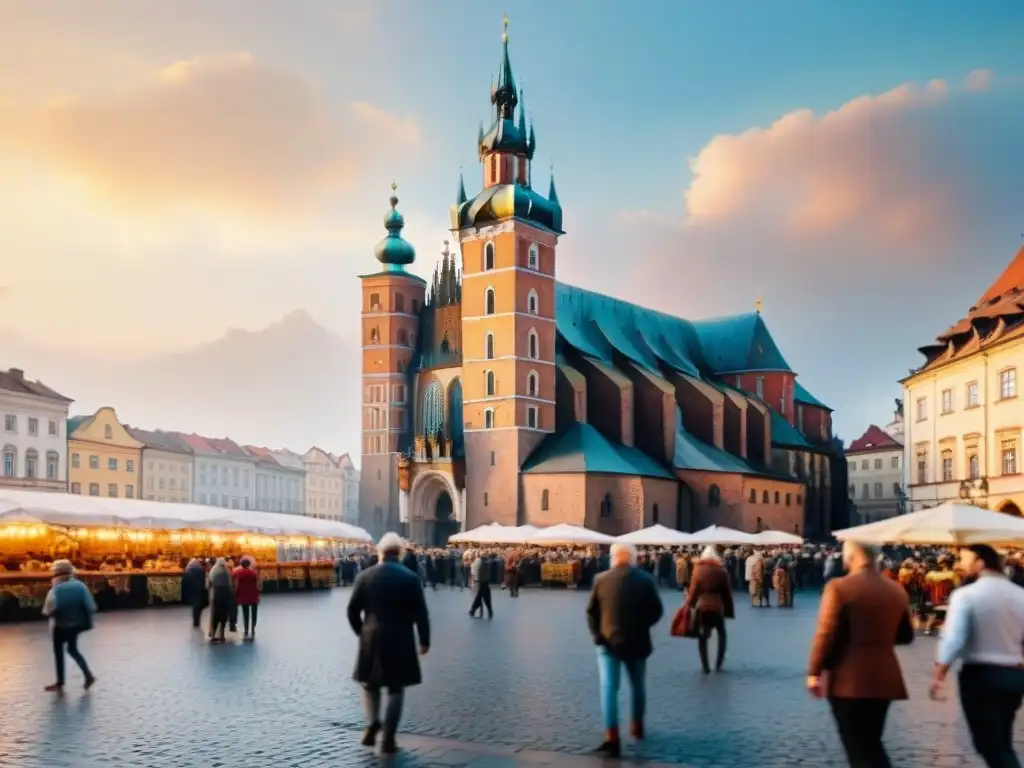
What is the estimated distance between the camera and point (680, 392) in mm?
72312

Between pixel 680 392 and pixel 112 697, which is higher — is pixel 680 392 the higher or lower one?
the higher one

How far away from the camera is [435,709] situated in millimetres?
11328

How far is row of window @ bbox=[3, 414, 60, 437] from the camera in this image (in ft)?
236

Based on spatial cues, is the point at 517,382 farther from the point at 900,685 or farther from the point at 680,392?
the point at 900,685

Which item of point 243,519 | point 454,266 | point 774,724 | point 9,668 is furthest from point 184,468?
point 774,724

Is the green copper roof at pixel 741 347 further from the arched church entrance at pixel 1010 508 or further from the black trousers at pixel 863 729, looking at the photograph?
the black trousers at pixel 863 729

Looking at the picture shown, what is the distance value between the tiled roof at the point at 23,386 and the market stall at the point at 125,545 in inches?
1516

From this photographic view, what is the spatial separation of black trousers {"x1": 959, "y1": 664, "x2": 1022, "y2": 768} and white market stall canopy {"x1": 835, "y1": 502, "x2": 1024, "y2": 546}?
40.1 ft

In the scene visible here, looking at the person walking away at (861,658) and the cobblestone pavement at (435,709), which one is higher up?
the person walking away at (861,658)

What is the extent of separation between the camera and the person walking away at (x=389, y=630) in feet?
28.3

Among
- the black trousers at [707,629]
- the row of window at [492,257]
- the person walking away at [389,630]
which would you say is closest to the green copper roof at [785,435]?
the row of window at [492,257]

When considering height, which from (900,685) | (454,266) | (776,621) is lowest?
(776,621)

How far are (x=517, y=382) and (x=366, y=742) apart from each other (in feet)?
169

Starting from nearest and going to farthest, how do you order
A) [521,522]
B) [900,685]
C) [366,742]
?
[900,685], [366,742], [521,522]
